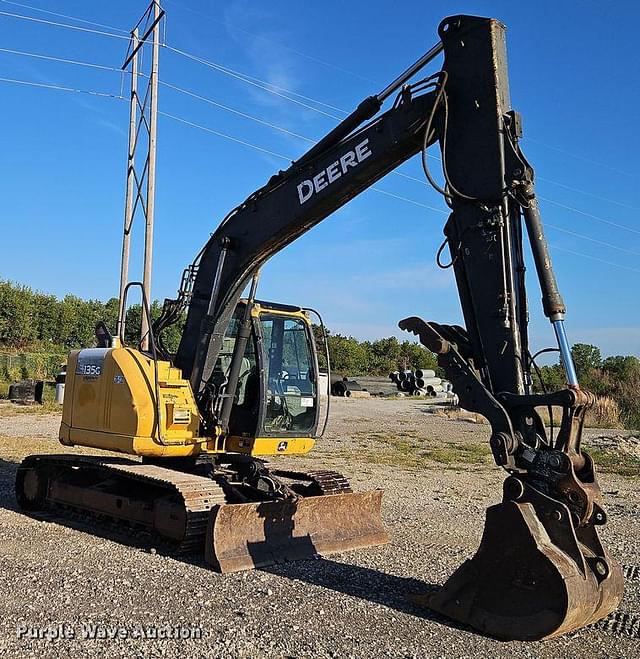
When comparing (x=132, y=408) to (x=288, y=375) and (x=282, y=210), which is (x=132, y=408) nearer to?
(x=288, y=375)

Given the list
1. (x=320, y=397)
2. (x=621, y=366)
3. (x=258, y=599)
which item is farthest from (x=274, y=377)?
(x=621, y=366)

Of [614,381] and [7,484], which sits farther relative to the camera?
[614,381]

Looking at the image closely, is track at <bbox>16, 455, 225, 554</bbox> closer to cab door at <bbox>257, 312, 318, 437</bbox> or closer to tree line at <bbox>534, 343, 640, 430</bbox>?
cab door at <bbox>257, 312, 318, 437</bbox>

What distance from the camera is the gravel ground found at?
15.7 feet

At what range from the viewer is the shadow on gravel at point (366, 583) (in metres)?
5.59

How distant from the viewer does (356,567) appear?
6.75 meters

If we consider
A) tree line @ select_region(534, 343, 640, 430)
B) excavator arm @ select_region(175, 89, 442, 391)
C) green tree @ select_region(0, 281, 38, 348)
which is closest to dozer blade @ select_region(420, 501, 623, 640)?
excavator arm @ select_region(175, 89, 442, 391)

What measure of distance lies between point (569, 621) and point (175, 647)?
2.47m

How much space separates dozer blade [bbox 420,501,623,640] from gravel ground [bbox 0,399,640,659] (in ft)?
0.54

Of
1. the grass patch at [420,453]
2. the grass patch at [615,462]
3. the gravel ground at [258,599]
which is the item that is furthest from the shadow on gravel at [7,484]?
the grass patch at [615,462]

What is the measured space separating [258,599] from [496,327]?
2.75m

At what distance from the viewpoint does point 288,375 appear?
8430mm

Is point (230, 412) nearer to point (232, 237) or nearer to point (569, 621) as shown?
point (232, 237)

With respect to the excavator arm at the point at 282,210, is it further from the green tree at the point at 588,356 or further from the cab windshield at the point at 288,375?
the green tree at the point at 588,356
